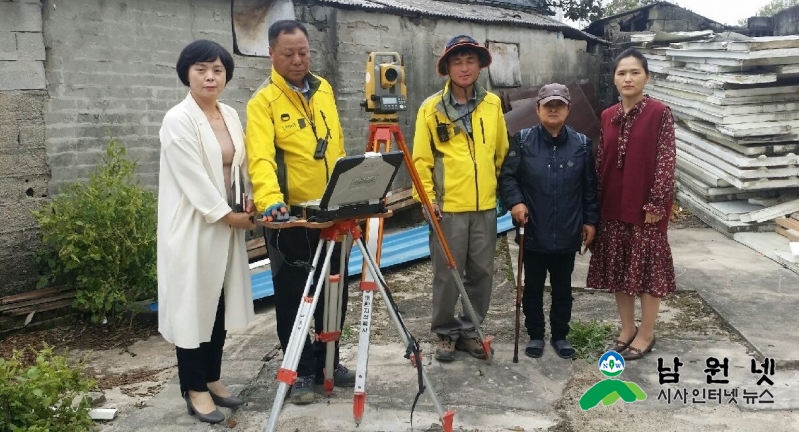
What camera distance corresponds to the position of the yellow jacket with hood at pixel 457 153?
3.70 m

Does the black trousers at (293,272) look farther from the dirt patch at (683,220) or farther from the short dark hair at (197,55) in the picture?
the dirt patch at (683,220)

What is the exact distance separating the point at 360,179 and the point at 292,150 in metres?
0.67

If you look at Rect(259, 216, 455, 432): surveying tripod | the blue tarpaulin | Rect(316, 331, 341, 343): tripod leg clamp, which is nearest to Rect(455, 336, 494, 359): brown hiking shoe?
Rect(259, 216, 455, 432): surveying tripod

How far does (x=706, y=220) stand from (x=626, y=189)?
4.17 meters

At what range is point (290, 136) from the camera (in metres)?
3.22

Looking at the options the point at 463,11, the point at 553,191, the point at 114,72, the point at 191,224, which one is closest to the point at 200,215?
the point at 191,224

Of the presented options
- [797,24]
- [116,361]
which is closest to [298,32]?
[116,361]

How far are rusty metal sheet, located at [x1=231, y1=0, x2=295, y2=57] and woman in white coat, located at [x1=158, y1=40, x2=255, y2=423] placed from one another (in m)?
2.91

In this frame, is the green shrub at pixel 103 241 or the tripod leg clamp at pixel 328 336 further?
the green shrub at pixel 103 241

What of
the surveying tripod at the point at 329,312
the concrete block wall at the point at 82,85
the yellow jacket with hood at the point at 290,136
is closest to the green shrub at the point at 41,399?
the surveying tripod at the point at 329,312

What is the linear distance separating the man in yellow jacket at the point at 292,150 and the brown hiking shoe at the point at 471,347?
92 cm

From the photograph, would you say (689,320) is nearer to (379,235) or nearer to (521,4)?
(379,235)

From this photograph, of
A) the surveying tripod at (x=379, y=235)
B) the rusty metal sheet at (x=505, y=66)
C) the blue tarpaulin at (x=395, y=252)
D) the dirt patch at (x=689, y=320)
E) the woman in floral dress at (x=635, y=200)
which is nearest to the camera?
the surveying tripod at (x=379, y=235)

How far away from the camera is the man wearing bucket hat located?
12.3 feet
